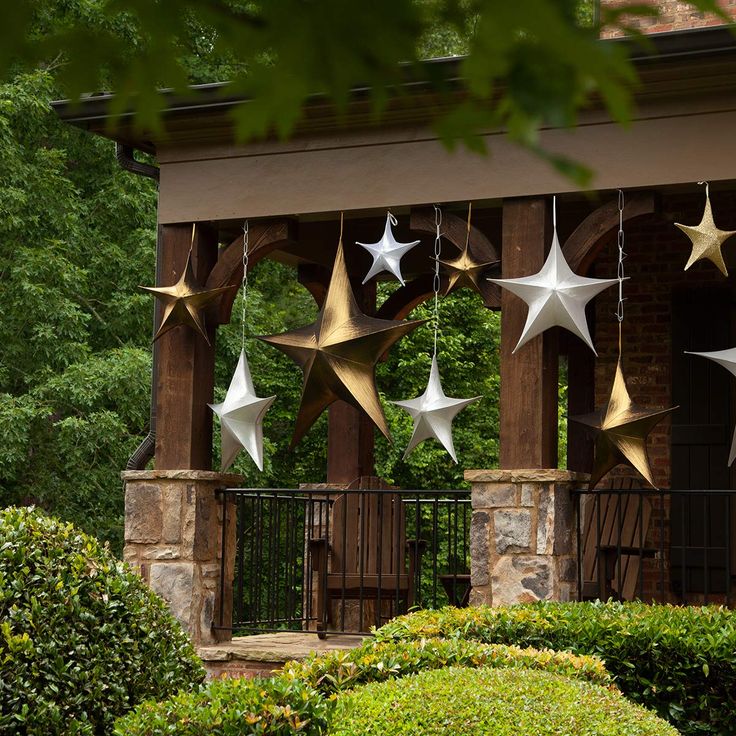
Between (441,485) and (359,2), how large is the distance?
63.8 feet

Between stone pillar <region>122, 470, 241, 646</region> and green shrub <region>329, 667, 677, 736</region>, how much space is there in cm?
332

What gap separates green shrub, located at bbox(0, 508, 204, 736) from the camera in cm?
453

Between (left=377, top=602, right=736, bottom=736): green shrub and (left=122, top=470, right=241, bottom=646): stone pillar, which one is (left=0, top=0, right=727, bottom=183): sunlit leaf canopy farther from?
(left=122, top=470, right=241, bottom=646): stone pillar

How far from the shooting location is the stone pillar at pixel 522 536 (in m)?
6.93

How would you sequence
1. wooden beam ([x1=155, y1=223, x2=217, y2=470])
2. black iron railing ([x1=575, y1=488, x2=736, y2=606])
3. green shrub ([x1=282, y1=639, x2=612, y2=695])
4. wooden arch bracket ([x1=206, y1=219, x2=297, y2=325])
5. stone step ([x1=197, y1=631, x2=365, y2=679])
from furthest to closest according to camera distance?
black iron railing ([x1=575, y1=488, x2=736, y2=606]), wooden arch bracket ([x1=206, y1=219, x2=297, y2=325]), wooden beam ([x1=155, y1=223, x2=217, y2=470]), stone step ([x1=197, y1=631, x2=365, y2=679]), green shrub ([x1=282, y1=639, x2=612, y2=695])

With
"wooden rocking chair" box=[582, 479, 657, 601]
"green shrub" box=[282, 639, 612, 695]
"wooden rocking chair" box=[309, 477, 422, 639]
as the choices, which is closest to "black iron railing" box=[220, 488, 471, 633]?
"wooden rocking chair" box=[309, 477, 422, 639]

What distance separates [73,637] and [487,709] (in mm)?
1631

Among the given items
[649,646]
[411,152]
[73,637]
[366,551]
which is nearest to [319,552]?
[366,551]

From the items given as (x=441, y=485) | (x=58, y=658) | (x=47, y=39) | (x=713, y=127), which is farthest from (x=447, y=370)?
(x=47, y=39)

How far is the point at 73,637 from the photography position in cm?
471

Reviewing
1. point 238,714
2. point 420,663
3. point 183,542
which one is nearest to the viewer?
point 238,714

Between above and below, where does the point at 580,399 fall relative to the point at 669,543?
above

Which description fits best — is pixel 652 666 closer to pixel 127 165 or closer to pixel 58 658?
pixel 58 658

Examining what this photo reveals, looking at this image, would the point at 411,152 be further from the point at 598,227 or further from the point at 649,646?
the point at 649,646
